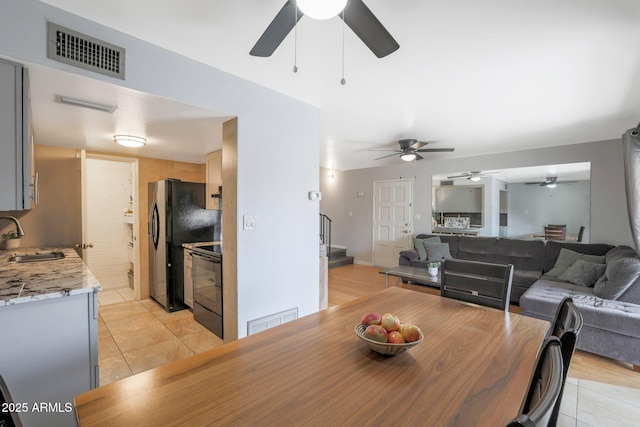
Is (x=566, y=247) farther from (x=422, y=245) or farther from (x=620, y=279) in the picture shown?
(x=422, y=245)

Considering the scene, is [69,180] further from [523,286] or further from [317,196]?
[523,286]

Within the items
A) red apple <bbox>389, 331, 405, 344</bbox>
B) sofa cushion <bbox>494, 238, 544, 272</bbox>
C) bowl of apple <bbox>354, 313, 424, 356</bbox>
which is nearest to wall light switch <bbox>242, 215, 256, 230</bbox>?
bowl of apple <bbox>354, 313, 424, 356</bbox>

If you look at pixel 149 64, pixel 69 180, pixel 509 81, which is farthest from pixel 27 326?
pixel 509 81

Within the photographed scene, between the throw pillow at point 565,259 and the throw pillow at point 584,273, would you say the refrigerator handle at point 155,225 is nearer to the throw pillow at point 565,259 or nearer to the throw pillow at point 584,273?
the throw pillow at point 584,273

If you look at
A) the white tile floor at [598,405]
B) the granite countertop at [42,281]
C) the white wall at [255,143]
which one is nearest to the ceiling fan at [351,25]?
the white wall at [255,143]

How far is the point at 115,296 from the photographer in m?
4.23

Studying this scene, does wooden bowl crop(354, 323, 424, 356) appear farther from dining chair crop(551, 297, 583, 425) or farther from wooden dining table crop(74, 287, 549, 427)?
dining chair crop(551, 297, 583, 425)

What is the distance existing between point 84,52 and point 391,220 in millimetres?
5901

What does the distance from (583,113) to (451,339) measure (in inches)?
137

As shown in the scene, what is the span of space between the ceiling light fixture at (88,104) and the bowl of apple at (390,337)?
2350 millimetres

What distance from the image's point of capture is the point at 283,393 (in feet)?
2.82

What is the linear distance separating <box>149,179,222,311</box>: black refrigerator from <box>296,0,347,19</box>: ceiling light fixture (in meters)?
3.00

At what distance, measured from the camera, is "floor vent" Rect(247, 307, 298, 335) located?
241 centimetres

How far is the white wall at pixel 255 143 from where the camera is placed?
151 centimetres
